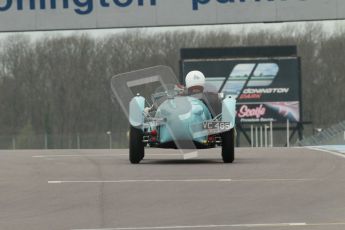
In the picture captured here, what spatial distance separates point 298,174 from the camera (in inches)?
653

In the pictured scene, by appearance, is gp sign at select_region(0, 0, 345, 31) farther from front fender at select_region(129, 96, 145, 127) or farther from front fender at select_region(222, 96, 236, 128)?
front fender at select_region(222, 96, 236, 128)

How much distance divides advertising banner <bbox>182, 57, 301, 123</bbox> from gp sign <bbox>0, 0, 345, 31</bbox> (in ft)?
70.3

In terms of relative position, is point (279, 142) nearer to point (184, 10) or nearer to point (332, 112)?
point (332, 112)

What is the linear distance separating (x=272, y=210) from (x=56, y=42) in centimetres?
8053

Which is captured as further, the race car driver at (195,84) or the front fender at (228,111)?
the race car driver at (195,84)

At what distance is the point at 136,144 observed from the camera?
19.9 meters

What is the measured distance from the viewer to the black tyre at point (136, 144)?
19.8 metres

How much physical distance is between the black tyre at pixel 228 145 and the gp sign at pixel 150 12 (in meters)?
14.4

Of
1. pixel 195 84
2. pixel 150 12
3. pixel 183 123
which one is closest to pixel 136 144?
pixel 183 123

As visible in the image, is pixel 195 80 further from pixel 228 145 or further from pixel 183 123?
pixel 228 145

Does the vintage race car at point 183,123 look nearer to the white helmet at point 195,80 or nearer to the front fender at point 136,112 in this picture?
the front fender at point 136,112

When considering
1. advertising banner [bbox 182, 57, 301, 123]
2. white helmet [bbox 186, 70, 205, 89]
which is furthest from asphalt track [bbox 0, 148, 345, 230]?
advertising banner [bbox 182, 57, 301, 123]

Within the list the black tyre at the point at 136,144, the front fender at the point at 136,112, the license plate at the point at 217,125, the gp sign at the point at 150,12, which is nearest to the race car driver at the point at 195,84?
the front fender at the point at 136,112

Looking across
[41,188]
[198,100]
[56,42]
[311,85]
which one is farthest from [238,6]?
[56,42]
